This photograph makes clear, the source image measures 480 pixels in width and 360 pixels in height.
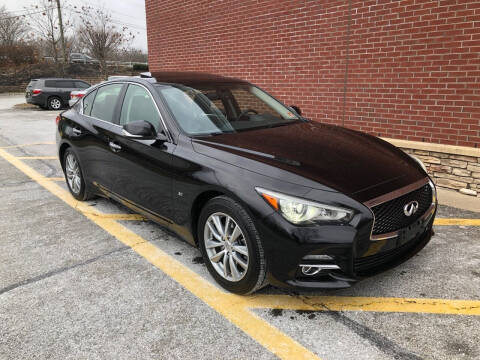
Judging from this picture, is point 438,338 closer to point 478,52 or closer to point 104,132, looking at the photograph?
point 104,132

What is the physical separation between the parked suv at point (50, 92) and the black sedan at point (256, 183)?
55.2 feet

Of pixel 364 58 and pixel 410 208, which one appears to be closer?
pixel 410 208

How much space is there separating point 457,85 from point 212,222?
393 cm

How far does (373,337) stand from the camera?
2.41 metres

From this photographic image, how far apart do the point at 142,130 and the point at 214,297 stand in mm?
1497

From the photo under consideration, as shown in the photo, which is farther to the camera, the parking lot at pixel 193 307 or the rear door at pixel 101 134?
the rear door at pixel 101 134

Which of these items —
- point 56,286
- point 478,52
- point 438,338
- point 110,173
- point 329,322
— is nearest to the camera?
point 438,338

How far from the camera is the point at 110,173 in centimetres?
413

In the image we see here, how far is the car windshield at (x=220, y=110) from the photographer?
3430 millimetres

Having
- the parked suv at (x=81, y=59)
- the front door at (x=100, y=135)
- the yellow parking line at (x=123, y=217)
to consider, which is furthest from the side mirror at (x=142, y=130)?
the parked suv at (x=81, y=59)

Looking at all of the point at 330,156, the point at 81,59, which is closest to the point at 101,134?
the point at 330,156

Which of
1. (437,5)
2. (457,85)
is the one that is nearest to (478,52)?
(457,85)

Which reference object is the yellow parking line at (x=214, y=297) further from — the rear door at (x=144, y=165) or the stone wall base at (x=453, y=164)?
the stone wall base at (x=453, y=164)

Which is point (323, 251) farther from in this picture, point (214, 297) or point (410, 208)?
point (214, 297)
